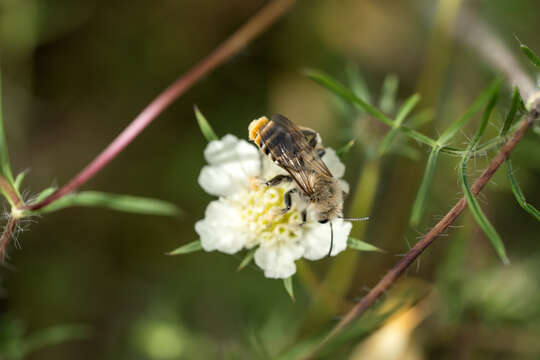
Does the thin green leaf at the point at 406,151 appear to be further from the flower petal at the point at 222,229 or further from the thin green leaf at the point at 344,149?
the flower petal at the point at 222,229

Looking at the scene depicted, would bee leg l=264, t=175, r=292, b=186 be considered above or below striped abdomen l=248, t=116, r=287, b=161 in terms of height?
below

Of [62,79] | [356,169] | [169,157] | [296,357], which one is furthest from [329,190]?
[62,79]

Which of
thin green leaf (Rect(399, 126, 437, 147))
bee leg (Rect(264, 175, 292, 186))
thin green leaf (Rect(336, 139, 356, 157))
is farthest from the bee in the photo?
thin green leaf (Rect(399, 126, 437, 147))

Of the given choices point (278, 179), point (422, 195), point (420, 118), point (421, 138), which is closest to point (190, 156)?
point (420, 118)

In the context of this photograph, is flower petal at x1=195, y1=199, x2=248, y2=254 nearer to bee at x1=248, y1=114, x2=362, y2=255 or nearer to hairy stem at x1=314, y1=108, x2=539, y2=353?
bee at x1=248, y1=114, x2=362, y2=255

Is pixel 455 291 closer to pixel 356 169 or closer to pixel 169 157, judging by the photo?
pixel 356 169
